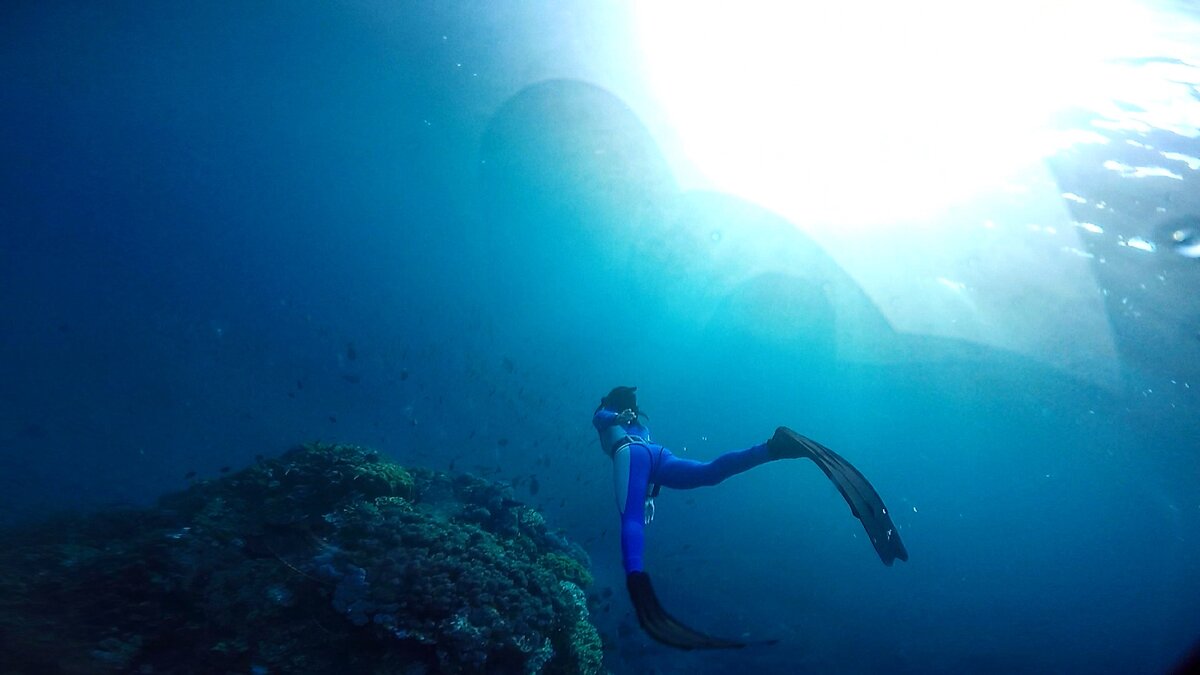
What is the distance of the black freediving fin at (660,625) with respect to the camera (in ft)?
15.1

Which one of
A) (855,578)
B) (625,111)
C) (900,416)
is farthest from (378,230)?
(900,416)

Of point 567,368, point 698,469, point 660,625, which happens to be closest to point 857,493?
point 698,469

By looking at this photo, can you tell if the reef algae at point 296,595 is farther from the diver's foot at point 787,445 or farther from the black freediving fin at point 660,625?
the diver's foot at point 787,445

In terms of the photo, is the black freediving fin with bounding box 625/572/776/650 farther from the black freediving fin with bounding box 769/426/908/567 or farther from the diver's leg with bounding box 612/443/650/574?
the black freediving fin with bounding box 769/426/908/567

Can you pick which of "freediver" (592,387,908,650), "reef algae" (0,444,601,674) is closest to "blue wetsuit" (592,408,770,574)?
"freediver" (592,387,908,650)

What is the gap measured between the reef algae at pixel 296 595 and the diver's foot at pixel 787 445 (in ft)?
12.9

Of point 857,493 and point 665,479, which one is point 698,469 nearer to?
point 665,479

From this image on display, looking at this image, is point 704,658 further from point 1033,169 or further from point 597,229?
point 597,229

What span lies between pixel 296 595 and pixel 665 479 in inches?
206

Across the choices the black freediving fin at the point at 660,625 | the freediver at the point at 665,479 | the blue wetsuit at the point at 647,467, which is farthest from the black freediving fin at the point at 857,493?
the black freediving fin at the point at 660,625

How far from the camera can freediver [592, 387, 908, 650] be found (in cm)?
502

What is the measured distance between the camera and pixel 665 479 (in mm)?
7617

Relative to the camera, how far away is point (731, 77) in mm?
19047

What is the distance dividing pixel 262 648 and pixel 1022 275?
24297 mm
